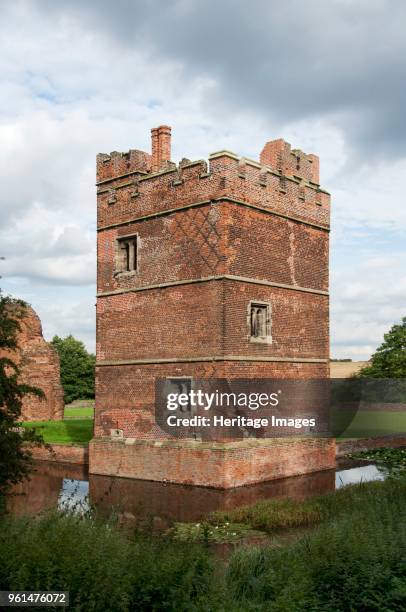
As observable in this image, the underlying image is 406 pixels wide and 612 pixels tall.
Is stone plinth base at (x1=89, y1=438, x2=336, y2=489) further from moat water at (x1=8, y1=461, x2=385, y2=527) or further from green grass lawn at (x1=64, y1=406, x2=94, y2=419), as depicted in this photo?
green grass lawn at (x1=64, y1=406, x2=94, y2=419)

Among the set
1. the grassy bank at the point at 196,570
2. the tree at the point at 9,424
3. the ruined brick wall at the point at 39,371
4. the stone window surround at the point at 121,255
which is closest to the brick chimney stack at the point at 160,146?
the stone window surround at the point at 121,255

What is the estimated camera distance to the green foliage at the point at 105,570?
6.22 meters

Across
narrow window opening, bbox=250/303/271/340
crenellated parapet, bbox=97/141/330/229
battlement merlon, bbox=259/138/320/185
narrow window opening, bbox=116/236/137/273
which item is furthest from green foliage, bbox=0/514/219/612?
battlement merlon, bbox=259/138/320/185

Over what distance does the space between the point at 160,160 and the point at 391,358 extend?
42529 millimetres

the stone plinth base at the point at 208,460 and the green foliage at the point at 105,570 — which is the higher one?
the green foliage at the point at 105,570

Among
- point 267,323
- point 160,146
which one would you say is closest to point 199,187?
point 160,146

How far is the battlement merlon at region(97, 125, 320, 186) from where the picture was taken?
61.8ft

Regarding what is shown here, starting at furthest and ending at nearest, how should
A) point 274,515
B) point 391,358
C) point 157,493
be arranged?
point 391,358
point 157,493
point 274,515

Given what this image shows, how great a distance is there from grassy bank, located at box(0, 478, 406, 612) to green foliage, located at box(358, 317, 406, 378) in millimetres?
49186

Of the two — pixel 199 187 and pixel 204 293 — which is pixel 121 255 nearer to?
pixel 199 187

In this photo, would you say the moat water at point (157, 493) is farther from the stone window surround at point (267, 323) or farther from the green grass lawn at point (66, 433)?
the stone window surround at point (267, 323)

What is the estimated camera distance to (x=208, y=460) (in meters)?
16.2

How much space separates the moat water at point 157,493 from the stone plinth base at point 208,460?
239mm

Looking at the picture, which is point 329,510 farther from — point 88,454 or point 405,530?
point 88,454
